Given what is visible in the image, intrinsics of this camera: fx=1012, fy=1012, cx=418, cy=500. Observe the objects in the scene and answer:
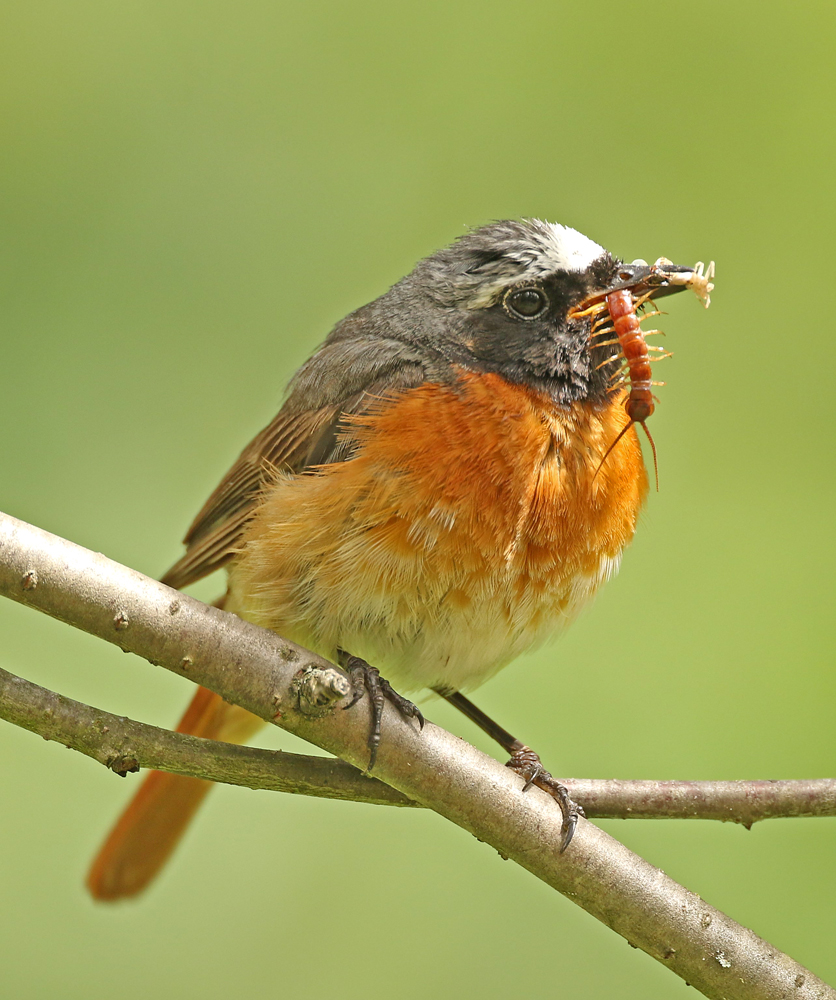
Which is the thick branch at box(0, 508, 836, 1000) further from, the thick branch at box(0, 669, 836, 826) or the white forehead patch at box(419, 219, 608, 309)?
the white forehead patch at box(419, 219, 608, 309)

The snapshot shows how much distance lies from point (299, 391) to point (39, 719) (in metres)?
1.35

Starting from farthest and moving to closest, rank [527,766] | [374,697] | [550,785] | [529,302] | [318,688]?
[529,302], [527,766], [550,785], [374,697], [318,688]

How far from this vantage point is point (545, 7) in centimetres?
459

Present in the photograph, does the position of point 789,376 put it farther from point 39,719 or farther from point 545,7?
point 39,719

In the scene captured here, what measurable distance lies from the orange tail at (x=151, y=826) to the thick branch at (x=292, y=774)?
1.33 meters

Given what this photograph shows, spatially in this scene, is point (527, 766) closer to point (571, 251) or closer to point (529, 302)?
point (529, 302)

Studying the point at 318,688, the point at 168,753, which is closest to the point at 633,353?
the point at 318,688

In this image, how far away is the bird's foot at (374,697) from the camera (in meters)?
2.09

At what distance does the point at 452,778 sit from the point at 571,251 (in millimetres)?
1432

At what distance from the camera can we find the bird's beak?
8.49 feet

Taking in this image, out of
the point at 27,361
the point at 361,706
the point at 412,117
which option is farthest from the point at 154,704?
the point at 412,117

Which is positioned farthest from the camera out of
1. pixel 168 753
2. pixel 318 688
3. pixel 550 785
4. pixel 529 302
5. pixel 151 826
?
pixel 151 826

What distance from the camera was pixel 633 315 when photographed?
2.59 m

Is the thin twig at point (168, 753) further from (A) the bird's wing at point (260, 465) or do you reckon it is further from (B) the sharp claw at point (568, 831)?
(A) the bird's wing at point (260, 465)
